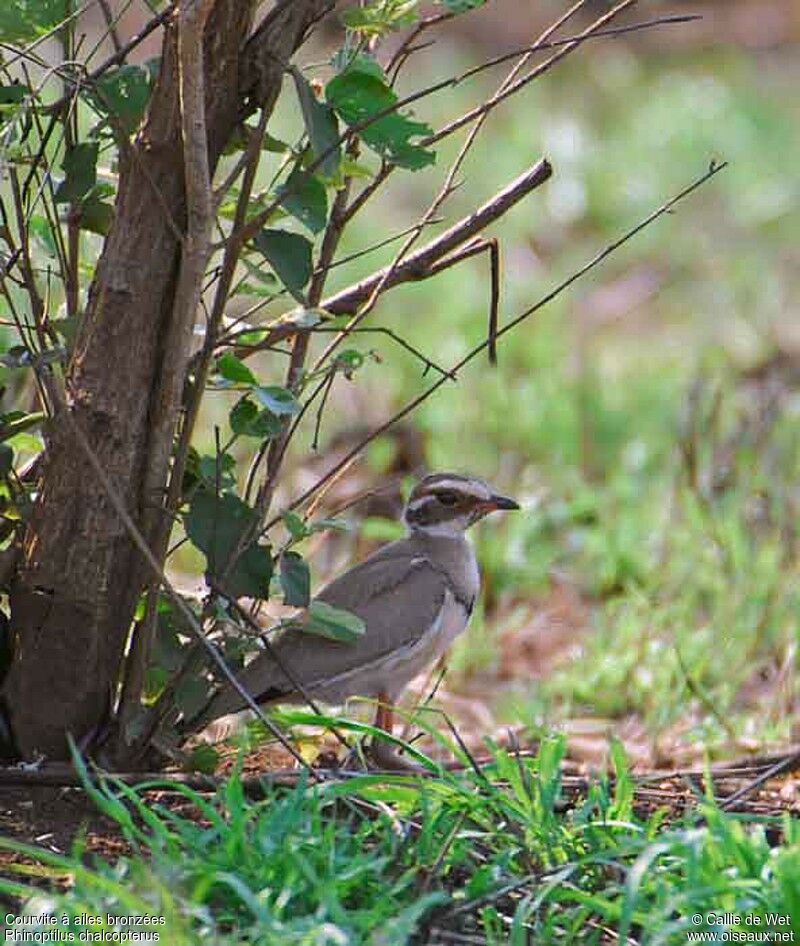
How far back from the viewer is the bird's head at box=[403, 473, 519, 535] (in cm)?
518

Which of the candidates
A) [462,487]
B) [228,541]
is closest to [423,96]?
[228,541]

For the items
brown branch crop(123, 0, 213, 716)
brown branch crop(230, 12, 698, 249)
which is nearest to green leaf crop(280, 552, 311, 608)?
brown branch crop(123, 0, 213, 716)

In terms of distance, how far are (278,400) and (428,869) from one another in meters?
0.92

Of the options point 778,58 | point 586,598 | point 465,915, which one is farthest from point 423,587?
point 778,58

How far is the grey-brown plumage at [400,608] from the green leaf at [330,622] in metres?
0.39

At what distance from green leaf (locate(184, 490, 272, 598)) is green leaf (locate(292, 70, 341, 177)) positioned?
2.37 feet

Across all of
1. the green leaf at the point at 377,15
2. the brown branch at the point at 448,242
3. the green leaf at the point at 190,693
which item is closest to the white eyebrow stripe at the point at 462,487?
the brown branch at the point at 448,242

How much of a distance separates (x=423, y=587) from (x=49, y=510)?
1263mm

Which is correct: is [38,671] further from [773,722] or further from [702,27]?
[702,27]

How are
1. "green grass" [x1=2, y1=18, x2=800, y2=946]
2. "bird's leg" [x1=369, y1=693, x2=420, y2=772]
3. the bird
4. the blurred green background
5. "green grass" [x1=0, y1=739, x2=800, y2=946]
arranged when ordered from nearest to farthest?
"green grass" [x1=0, y1=739, x2=800, y2=946], "green grass" [x1=2, y1=18, x2=800, y2=946], "bird's leg" [x1=369, y1=693, x2=420, y2=772], the bird, the blurred green background

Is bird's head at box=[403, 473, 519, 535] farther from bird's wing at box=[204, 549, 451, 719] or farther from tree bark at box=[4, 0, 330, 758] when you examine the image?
tree bark at box=[4, 0, 330, 758]

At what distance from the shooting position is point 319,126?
11.6 ft

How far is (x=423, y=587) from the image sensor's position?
4902 millimetres

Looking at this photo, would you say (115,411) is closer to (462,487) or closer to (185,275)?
(185,275)
